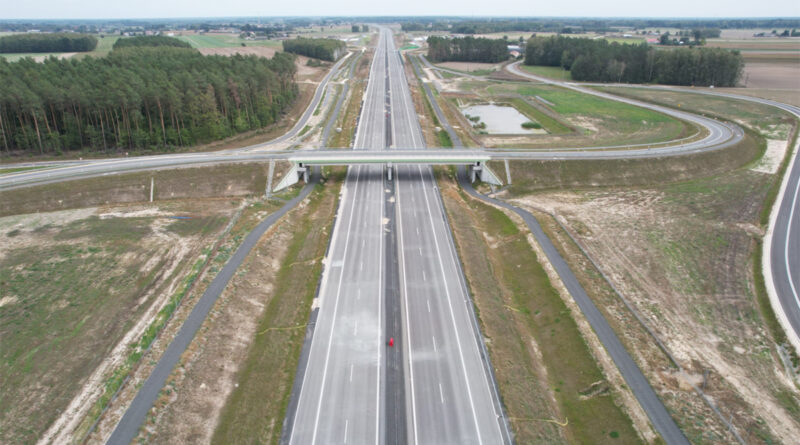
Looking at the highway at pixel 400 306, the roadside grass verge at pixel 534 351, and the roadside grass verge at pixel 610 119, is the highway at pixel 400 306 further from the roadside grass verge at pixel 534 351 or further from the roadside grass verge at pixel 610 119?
the roadside grass verge at pixel 610 119

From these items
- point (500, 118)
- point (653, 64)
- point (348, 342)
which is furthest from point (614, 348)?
point (653, 64)

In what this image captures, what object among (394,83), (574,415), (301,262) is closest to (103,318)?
(301,262)

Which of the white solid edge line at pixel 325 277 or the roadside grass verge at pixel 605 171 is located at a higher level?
the roadside grass verge at pixel 605 171

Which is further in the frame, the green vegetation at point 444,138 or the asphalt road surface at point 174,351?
the green vegetation at point 444,138

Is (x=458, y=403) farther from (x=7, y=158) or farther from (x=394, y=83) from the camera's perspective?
(x=394, y=83)

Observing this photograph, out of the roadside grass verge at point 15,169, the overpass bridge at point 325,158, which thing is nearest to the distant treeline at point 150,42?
the roadside grass verge at point 15,169

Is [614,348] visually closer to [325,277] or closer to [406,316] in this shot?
[406,316]
